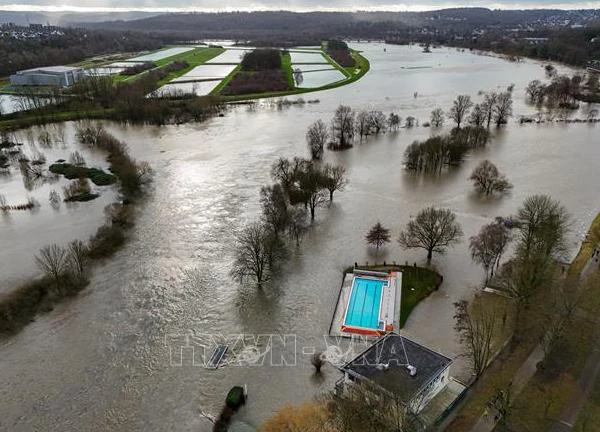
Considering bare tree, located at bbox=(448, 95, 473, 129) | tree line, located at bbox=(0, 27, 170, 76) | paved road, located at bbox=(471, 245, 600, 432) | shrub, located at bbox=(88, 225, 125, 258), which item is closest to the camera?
paved road, located at bbox=(471, 245, 600, 432)

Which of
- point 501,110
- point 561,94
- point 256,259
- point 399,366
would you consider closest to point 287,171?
point 256,259

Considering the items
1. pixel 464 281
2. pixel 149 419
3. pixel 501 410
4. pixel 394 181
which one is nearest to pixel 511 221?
pixel 464 281

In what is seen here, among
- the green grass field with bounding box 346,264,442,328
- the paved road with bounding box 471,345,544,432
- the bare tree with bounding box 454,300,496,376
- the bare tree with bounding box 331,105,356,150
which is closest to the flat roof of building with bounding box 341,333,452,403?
the bare tree with bounding box 454,300,496,376

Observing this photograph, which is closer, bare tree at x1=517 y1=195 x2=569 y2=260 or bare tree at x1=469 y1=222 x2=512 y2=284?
bare tree at x1=517 y1=195 x2=569 y2=260

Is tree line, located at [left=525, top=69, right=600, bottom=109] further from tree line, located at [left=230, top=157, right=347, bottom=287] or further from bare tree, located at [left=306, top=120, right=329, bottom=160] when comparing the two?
tree line, located at [left=230, top=157, right=347, bottom=287]

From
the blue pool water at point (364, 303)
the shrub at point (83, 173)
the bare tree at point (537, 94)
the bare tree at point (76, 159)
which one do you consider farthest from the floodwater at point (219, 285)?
the bare tree at point (537, 94)

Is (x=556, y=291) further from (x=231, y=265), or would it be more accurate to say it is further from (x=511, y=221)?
(x=231, y=265)

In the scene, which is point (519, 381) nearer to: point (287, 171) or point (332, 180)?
point (332, 180)
